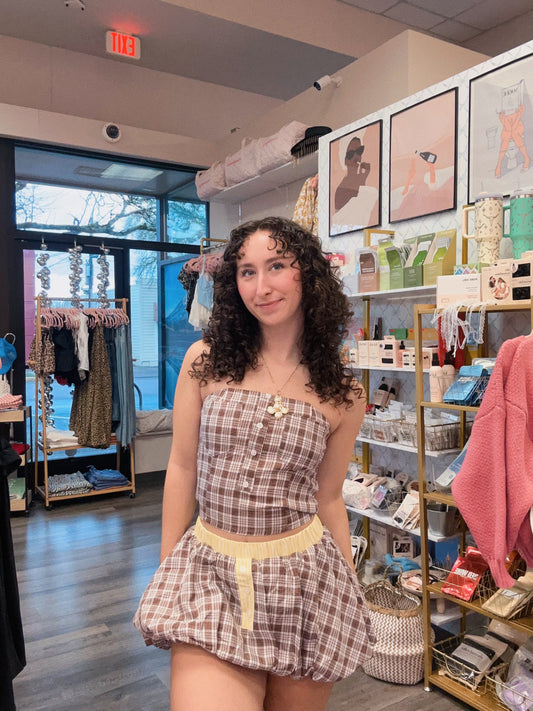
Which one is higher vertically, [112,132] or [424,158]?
[112,132]

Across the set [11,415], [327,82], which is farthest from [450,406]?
[11,415]

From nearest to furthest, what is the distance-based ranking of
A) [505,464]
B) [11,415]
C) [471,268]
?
[505,464], [471,268], [11,415]

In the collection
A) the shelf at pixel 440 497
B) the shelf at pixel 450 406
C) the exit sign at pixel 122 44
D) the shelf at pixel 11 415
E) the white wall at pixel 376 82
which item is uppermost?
the exit sign at pixel 122 44

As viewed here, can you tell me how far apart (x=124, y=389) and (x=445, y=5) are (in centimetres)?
397

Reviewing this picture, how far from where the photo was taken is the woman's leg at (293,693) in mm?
1275

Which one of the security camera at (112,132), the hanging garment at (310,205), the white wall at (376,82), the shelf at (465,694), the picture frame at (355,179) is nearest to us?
the shelf at (465,694)

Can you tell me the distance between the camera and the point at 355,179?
139 inches

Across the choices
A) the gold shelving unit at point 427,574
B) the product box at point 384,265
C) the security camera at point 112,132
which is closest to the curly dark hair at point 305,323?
the gold shelving unit at point 427,574

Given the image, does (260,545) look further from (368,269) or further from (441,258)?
(368,269)

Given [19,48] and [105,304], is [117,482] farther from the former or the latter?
[19,48]

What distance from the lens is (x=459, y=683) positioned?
7.84 feet

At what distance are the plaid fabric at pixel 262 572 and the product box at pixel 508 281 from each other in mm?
1184

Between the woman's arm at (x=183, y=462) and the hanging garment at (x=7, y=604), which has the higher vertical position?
the woman's arm at (x=183, y=462)

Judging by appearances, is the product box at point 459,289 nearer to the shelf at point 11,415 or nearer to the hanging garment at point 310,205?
the hanging garment at point 310,205
